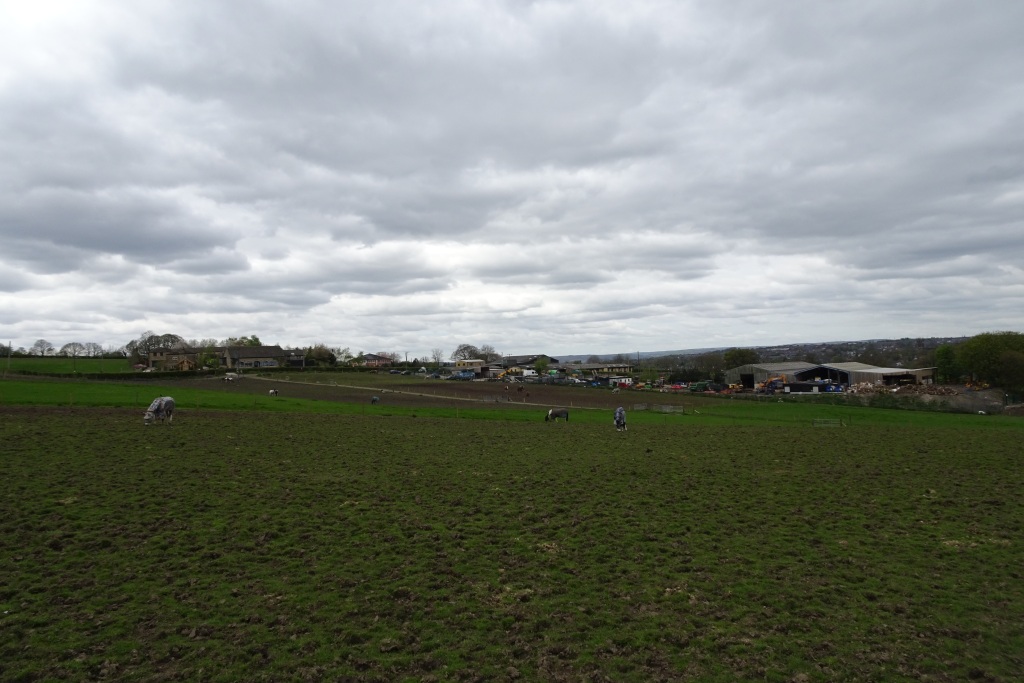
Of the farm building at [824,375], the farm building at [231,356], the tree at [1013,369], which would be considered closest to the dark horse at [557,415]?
the farm building at [824,375]

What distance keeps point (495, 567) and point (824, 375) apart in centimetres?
13020

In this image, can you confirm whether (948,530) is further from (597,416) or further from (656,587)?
(597,416)

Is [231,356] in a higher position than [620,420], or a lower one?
higher

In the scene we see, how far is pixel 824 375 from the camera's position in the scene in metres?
127

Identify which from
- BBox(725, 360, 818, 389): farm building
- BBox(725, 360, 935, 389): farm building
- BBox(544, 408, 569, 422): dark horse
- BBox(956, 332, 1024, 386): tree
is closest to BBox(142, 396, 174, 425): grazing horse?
BBox(544, 408, 569, 422): dark horse

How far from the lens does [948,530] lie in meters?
16.5

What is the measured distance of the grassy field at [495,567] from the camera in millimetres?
9484

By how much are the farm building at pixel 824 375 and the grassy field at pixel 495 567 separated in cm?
10389

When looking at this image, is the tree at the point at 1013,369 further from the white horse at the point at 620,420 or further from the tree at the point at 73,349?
the tree at the point at 73,349

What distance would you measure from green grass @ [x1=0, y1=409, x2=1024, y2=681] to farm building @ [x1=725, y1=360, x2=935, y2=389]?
105264 mm

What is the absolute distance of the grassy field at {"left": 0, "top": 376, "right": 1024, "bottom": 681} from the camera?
948 centimetres

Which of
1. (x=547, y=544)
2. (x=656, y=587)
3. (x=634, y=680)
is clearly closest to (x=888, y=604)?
(x=656, y=587)

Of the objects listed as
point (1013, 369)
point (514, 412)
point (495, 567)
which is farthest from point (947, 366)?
point (495, 567)

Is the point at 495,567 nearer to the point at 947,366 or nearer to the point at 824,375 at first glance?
the point at 824,375
